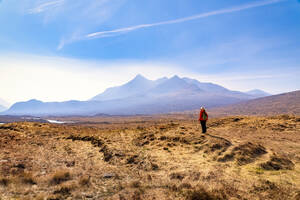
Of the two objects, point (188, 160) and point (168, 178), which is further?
point (188, 160)

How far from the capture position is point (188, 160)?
1058 cm

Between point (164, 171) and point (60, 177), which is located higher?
point (60, 177)

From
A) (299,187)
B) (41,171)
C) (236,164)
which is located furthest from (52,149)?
(299,187)

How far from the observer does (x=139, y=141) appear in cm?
1611

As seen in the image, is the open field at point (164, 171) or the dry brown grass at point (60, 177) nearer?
the open field at point (164, 171)

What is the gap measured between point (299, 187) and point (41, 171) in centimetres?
1151

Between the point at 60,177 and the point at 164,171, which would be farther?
the point at 164,171

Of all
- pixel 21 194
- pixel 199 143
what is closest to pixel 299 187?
pixel 199 143

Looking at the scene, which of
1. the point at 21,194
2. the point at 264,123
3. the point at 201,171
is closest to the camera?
the point at 21,194

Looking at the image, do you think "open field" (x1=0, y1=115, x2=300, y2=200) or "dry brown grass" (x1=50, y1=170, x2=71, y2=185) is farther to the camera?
"dry brown grass" (x1=50, y1=170, x2=71, y2=185)

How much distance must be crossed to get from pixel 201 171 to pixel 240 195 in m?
2.53

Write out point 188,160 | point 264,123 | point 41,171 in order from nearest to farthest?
point 41,171, point 188,160, point 264,123

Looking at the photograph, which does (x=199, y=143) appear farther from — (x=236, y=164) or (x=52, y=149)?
(x=52, y=149)

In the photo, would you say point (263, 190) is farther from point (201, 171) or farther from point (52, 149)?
point (52, 149)
